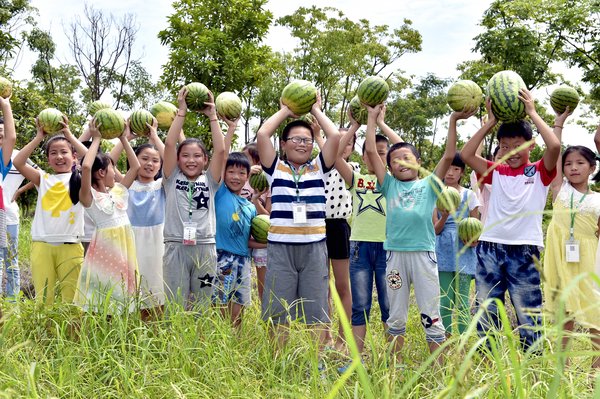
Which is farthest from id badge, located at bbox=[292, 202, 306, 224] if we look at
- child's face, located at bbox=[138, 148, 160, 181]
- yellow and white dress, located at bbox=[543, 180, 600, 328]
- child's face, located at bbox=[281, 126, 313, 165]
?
yellow and white dress, located at bbox=[543, 180, 600, 328]

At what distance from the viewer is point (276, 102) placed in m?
25.5

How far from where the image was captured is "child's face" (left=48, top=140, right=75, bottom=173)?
523 cm

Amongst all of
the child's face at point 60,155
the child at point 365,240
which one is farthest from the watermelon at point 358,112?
the child's face at point 60,155

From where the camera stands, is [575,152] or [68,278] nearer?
[575,152]

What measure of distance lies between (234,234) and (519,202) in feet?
8.11

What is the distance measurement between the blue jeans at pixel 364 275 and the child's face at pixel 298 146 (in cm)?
100

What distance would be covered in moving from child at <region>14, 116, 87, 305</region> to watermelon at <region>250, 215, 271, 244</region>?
159 centimetres

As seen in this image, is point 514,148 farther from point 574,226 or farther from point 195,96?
point 195,96

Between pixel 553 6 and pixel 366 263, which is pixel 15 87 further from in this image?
pixel 553 6

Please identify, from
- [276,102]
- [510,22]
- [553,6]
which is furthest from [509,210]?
[276,102]

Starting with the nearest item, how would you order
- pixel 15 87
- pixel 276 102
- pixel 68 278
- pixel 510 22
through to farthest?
pixel 68 278
pixel 15 87
pixel 510 22
pixel 276 102

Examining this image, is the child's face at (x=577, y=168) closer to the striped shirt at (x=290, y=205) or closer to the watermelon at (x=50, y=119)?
the striped shirt at (x=290, y=205)

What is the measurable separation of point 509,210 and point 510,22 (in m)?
14.7

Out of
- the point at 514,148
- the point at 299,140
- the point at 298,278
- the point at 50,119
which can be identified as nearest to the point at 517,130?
the point at 514,148
